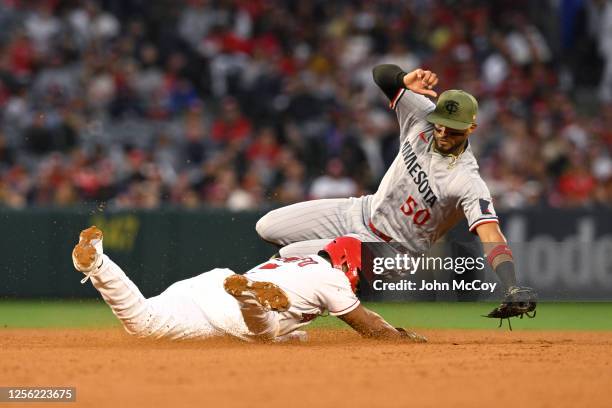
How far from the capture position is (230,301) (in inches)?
283

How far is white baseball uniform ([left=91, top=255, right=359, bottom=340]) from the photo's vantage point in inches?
282

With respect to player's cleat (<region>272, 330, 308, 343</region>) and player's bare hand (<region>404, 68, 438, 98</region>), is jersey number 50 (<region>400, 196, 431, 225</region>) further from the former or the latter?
player's cleat (<region>272, 330, 308, 343</region>)

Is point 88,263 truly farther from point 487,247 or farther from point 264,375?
point 487,247

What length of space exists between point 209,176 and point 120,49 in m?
3.15

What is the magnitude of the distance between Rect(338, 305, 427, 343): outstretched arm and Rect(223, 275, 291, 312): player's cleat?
0.64 meters

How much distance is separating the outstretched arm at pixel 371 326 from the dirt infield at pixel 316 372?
3.3 inches

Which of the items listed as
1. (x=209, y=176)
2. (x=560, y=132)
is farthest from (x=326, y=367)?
(x=560, y=132)

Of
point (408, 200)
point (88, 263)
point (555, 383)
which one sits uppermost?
point (408, 200)

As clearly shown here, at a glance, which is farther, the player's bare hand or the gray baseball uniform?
the player's bare hand

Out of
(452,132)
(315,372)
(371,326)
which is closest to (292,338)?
(371,326)

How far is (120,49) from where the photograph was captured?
655 inches

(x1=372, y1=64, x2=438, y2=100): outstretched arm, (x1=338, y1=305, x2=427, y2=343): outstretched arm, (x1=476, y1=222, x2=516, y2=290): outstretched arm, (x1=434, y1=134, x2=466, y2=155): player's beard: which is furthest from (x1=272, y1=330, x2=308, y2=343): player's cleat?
(x1=372, y1=64, x2=438, y2=100): outstretched arm

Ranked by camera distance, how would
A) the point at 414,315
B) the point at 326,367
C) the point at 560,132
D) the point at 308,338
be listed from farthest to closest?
the point at 560,132 → the point at 414,315 → the point at 308,338 → the point at 326,367

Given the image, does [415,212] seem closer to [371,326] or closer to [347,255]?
[347,255]
